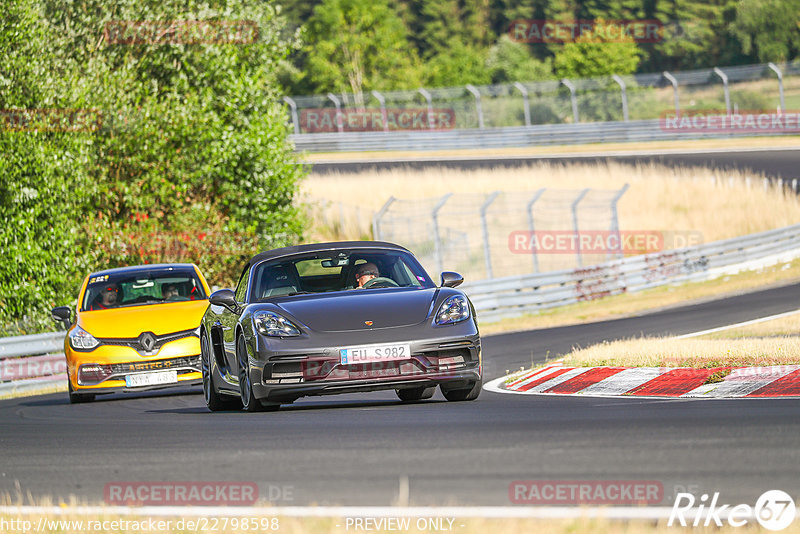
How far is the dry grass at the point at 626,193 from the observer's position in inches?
1468

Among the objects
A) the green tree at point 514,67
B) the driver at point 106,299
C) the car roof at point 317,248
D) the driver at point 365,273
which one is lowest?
the driver at point 106,299

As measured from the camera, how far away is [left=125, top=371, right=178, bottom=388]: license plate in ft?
45.4

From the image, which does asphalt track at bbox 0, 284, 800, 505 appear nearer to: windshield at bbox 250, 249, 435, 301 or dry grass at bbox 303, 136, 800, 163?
windshield at bbox 250, 249, 435, 301

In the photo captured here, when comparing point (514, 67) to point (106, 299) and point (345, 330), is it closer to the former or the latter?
point (106, 299)

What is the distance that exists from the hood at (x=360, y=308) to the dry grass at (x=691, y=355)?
9.24 ft

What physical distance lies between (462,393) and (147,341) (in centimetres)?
482

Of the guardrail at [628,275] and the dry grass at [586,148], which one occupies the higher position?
the dry grass at [586,148]

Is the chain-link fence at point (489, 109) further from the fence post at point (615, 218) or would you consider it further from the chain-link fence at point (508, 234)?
the fence post at point (615, 218)

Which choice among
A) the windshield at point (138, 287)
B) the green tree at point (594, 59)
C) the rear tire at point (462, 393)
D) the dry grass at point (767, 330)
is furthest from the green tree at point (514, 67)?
the rear tire at point (462, 393)

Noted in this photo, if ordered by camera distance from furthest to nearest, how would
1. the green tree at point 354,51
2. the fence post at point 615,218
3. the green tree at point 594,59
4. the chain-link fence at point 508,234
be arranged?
the green tree at point 354,51 < the green tree at point 594,59 < the chain-link fence at point 508,234 < the fence post at point 615,218

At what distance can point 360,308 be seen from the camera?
9.89 meters

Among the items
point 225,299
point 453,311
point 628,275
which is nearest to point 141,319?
point 225,299

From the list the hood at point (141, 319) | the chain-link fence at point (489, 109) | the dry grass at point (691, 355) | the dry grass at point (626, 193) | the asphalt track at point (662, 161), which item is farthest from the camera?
the chain-link fence at point (489, 109)

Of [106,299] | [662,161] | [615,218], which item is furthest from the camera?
[662,161]
